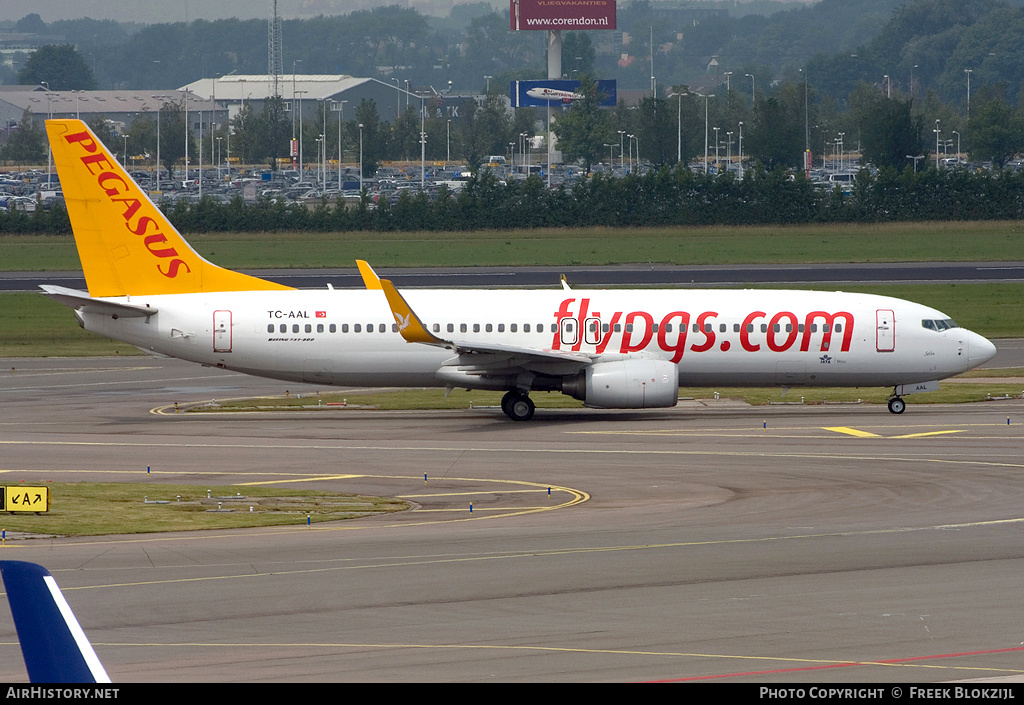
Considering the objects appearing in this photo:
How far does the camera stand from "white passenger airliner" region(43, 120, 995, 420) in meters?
41.5

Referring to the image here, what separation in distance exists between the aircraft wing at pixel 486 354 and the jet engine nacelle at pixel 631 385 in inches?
31.9

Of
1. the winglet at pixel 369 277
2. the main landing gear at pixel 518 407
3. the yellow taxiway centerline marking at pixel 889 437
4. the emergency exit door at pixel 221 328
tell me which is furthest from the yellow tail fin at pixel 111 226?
the yellow taxiway centerline marking at pixel 889 437

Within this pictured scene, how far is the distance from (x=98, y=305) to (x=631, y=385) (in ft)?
53.3

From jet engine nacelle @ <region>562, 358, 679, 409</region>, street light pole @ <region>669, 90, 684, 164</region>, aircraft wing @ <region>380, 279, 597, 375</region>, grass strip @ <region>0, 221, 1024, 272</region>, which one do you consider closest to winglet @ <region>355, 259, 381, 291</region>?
aircraft wing @ <region>380, 279, 597, 375</region>

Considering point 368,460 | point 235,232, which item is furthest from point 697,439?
point 235,232

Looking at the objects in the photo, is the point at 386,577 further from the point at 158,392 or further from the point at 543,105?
the point at 543,105

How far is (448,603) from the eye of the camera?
19594mm

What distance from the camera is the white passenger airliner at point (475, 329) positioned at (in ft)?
136

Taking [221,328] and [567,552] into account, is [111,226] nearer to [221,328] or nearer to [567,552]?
[221,328]

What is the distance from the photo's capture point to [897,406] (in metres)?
42.1

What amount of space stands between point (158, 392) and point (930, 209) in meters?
83.0

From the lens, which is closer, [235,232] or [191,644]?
[191,644]
